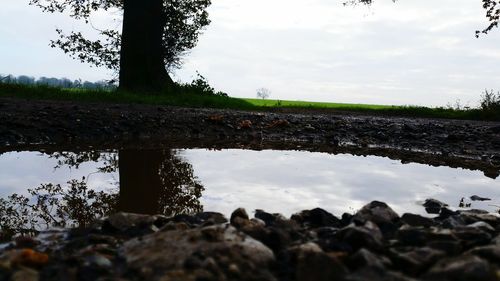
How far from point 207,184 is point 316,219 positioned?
191 cm

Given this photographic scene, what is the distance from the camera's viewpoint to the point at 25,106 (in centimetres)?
932

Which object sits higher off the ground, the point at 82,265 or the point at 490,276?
the point at 490,276

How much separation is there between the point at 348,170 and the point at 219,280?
4.34m

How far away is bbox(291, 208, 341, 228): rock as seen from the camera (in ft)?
12.2

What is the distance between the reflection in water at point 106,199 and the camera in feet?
13.1

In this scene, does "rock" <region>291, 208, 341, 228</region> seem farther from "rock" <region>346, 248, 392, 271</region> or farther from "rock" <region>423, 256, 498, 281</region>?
"rock" <region>423, 256, 498, 281</region>

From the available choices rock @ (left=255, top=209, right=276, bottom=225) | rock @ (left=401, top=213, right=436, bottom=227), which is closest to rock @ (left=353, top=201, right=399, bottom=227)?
rock @ (left=401, top=213, right=436, bottom=227)

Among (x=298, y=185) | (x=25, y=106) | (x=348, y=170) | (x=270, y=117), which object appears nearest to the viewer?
(x=298, y=185)

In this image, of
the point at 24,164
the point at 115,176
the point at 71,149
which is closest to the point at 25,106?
the point at 71,149

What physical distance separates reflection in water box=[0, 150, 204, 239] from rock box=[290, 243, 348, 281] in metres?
2.02

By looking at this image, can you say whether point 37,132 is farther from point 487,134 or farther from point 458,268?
point 487,134

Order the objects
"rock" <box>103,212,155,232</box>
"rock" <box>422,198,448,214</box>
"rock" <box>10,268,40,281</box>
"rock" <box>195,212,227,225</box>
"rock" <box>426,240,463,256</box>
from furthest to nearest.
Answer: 1. "rock" <box>422,198,448,214</box>
2. "rock" <box>195,212,227,225</box>
3. "rock" <box>103,212,155,232</box>
4. "rock" <box>426,240,463,256</box>
5. "rock" <box>10,268,40,281</box>

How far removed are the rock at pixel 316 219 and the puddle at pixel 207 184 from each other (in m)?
0.56

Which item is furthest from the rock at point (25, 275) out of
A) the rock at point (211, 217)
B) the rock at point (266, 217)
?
the rock at point (266, 217)
